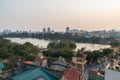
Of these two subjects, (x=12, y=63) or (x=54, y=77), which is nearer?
(x=54, y=77)

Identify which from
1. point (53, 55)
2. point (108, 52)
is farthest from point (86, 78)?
point (108, 52)

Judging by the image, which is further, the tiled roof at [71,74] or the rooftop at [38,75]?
the tiled roof at [71,74]

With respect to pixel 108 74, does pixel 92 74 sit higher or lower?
lower

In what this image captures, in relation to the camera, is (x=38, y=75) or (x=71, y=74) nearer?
(x=38, y=75)

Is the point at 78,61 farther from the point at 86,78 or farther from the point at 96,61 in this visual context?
the point at 96,61

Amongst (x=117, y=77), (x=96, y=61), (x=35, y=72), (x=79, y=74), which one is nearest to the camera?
(x=117, y=77)

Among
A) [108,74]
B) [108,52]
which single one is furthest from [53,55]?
[108,74]

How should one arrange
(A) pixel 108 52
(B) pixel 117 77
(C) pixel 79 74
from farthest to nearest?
(A) pixel 108 52
(C) pixel 79 74
(B) pixel 117 77

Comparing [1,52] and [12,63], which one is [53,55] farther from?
[12,63]

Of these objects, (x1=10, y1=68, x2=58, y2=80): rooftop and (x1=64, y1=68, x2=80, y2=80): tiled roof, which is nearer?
(x1=10, y1=68, x2=58, y2=80): rooftop
